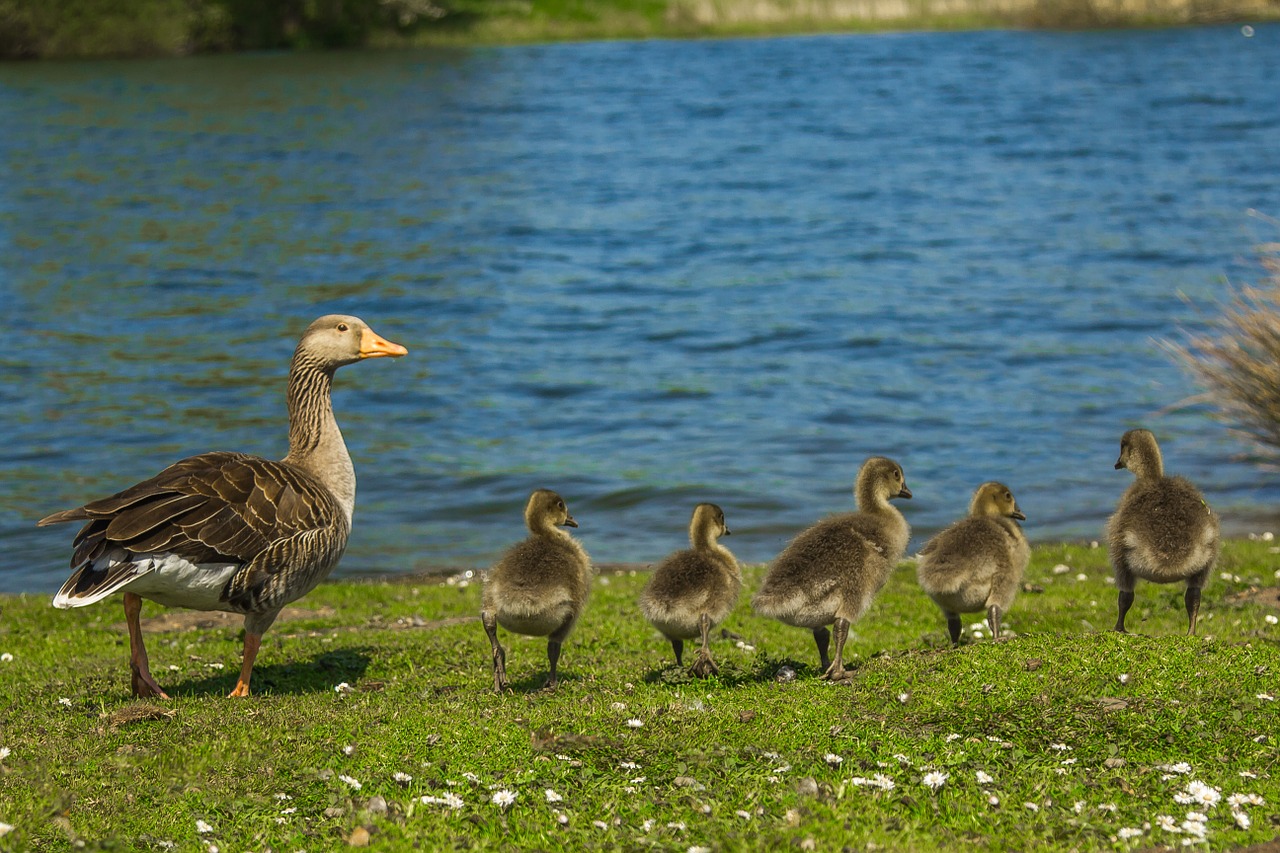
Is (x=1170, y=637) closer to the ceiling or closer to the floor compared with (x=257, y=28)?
closer to the floor

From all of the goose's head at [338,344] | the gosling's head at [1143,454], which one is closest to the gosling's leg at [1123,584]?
the gosling's head at [1143,454]

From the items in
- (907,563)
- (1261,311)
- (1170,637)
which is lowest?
(907,563)

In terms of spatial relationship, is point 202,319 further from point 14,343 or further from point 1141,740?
point 1141,740

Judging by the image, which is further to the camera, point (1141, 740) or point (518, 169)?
point (518, 169)

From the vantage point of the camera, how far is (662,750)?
867 cm

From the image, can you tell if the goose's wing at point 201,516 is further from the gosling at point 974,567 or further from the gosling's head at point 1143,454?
the gosling's head at point 1143,454

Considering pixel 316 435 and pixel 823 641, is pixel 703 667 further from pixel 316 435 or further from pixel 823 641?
pixel 316 435

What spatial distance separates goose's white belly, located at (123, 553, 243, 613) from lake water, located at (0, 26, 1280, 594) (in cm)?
791

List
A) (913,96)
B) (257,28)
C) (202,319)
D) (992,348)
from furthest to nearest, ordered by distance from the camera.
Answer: (257,28) → (913,96) → (202,319) → (992,348)

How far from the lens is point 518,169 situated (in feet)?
161

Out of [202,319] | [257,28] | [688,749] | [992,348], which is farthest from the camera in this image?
[257,28]

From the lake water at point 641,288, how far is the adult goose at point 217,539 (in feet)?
23.9

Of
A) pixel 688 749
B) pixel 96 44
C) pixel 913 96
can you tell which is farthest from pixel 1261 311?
pixel 96 44

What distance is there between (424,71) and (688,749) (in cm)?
7237
